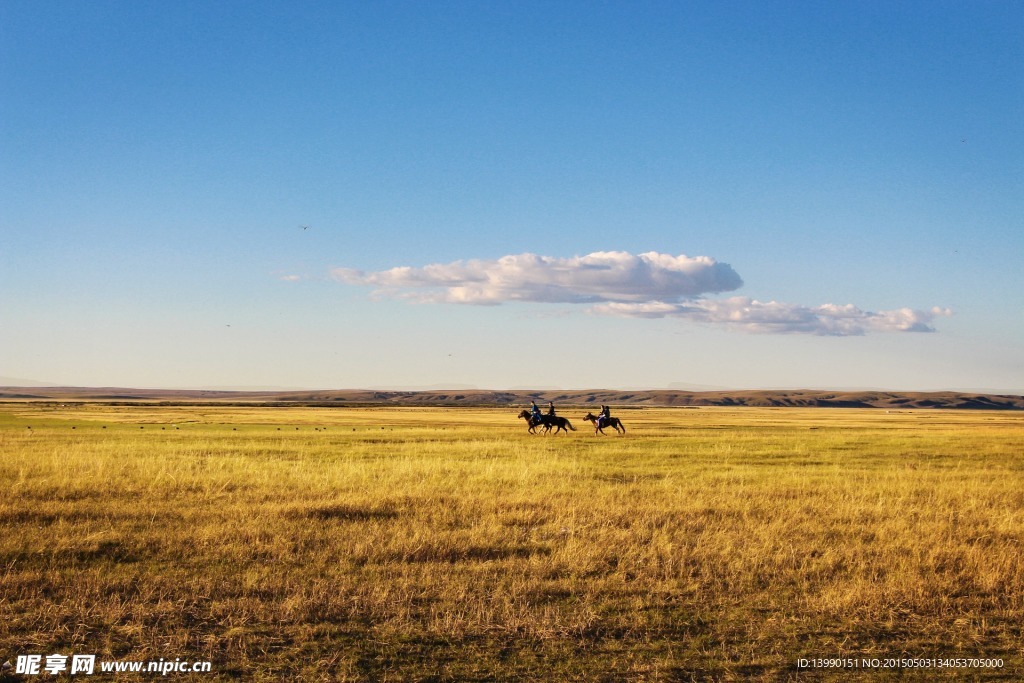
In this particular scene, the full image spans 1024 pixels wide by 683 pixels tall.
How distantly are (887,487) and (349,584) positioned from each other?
15621mm

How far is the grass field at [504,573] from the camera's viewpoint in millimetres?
7438

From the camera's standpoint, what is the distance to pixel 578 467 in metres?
24.4

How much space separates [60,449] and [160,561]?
20.6 meters

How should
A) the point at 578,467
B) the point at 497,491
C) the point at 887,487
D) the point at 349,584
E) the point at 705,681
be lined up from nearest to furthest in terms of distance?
the point at 705,681 < the point at 349,584 < the point at 497,491 < the point at 887,487 < the point at 578,467

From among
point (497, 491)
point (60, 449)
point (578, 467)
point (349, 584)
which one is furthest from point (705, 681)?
point (60, 449)

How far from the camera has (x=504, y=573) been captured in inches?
415

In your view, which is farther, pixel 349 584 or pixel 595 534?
pixel 595 534

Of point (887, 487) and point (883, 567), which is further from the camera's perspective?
point (887, 487)

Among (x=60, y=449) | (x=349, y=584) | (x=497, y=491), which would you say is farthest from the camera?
(x=60, y=449)

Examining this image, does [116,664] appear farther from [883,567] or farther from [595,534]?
[883,567]

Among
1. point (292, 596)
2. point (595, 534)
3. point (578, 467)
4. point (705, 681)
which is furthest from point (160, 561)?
point (578, 467)

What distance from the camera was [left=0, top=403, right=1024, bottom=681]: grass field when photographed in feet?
24.4

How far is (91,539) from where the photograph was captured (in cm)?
1205

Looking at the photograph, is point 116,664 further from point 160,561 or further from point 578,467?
point 578,467
